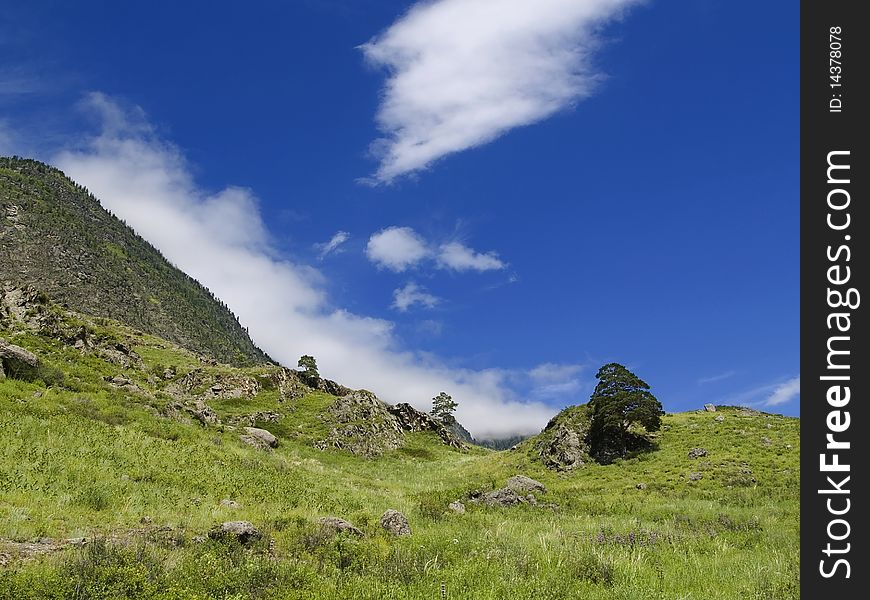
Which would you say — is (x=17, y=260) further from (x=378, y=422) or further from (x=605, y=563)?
(x=605, y=563)

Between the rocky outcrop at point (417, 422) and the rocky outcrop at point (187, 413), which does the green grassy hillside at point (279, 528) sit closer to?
the rocky outcrop at point (187, 413)

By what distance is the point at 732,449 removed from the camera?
42.6 metres

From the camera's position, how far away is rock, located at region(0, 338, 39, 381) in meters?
25.2

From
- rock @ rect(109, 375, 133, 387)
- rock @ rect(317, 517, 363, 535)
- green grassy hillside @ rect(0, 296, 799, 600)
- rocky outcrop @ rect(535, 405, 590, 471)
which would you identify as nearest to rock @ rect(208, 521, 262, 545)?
green grassy hillside @ rect(0, 296, 799, 600)

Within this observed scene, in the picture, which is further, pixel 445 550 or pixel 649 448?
pixel 649 448

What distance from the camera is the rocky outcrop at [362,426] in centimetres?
5339

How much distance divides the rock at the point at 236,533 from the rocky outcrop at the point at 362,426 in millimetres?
41599

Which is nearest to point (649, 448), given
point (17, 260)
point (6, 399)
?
point (6, 399)

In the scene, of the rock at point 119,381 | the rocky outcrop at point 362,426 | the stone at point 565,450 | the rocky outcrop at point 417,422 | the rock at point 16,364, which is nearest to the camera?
the rock at point 16,364

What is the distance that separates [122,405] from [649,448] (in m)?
43.6

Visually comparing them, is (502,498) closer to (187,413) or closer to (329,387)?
(187,413)

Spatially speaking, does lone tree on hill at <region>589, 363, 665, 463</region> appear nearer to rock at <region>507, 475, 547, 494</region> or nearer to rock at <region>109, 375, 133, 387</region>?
rock at <region>507, 475, 547, 494</region>

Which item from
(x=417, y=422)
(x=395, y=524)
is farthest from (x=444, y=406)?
(x=395, y=524)

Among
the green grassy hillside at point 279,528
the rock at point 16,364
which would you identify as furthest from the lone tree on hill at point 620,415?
the rock at point 16,364
